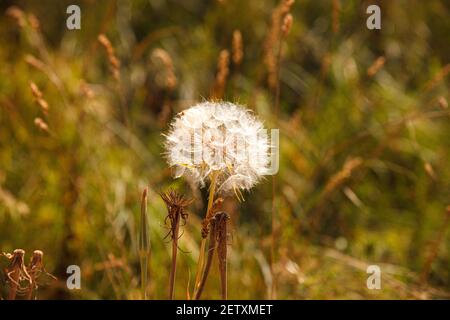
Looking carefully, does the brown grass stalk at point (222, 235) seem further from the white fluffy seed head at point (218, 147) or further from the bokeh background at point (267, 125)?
the bokeh background at point (267, 125)

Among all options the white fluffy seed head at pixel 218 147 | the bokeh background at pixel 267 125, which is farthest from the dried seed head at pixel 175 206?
the bokeh background at pixel 267 125

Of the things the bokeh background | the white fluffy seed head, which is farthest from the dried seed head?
the bokeh background

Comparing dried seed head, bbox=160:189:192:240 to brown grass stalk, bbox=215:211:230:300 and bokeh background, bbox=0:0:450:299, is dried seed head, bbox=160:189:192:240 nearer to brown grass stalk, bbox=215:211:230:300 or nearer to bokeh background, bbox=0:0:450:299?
brown grass stalk, bbox=215:211:230:300

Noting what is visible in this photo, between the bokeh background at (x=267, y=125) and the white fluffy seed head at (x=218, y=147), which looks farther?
the bokeh background at (x=267, y=125)

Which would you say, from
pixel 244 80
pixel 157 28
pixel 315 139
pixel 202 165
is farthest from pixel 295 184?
pixel 202 165

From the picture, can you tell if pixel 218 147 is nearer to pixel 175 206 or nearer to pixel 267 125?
pixel 175 206

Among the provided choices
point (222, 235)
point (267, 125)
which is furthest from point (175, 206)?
point (267, 125)
